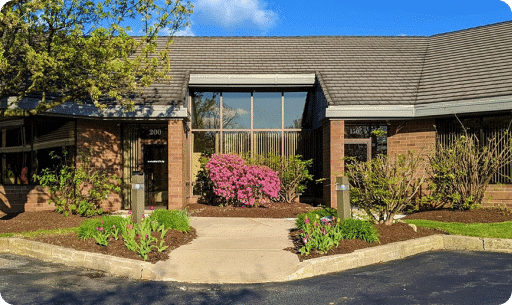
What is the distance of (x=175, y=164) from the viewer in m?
12.2

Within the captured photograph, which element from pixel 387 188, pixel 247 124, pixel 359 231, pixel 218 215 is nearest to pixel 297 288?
pixel 359 231

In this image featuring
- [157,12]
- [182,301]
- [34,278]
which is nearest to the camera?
[182,301]

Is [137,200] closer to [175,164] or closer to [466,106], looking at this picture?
[175,164]

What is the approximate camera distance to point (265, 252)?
7.18m

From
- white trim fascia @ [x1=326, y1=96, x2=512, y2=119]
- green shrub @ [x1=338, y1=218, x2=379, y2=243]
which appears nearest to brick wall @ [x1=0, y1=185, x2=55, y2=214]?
white trim fascia @ [x1=326, y1=96, x2=512, y2=119]

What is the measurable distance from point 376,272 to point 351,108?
22.9 feet

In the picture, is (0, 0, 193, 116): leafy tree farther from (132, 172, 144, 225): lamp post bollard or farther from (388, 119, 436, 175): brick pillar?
(388, 119, 436, 175): brick pillar

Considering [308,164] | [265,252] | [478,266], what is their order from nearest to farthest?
[478,266], [265,252], [308,164]

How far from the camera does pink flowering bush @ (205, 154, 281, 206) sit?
1230 centimetres

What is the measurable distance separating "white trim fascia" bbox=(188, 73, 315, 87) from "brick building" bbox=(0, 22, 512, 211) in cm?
3

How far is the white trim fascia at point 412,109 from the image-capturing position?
11867 millimetres

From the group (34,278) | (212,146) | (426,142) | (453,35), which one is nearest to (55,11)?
(34,278)

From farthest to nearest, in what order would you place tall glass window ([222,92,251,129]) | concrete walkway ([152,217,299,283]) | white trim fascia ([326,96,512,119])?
1. tall glass window ([222,92,251,129])
2. white trim fascia ([326,96,512,119])
3. concrete walkway ([152,217,299,283])

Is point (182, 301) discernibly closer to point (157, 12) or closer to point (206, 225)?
point (206, 225)
